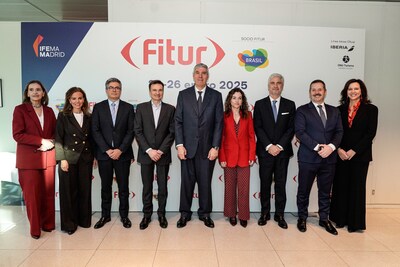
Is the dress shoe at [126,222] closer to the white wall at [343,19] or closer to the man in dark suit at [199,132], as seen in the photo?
the man in dark suit at [199,132]

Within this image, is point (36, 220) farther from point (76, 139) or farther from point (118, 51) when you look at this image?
point (118, 51)

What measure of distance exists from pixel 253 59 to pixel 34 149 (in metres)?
3.10

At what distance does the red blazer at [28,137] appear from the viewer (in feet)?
11.0

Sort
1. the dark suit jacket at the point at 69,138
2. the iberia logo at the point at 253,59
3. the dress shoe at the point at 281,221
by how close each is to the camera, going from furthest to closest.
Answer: the iberia logo at the point at 253,59 < the dress shoe at the point at 281,221 < the dark suit jacket at the point at 69,138

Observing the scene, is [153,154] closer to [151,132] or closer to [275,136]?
[151,132]

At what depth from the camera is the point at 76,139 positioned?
11.6ft

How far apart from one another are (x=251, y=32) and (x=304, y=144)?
181 cm

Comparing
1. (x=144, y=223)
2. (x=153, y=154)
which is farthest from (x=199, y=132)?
(x=144, y=223)

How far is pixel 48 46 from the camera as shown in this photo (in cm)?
425

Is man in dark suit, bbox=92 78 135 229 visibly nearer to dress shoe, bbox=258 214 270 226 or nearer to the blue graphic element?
the blue graphic element

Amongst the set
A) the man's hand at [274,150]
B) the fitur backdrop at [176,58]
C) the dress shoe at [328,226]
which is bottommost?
the dress shoe at [328,226]

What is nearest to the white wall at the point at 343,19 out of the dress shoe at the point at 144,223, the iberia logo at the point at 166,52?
the iberia logo at the point at 166,52

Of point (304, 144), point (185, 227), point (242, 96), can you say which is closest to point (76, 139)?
point (185, 227)

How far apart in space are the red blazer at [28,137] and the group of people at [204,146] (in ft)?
0.05
